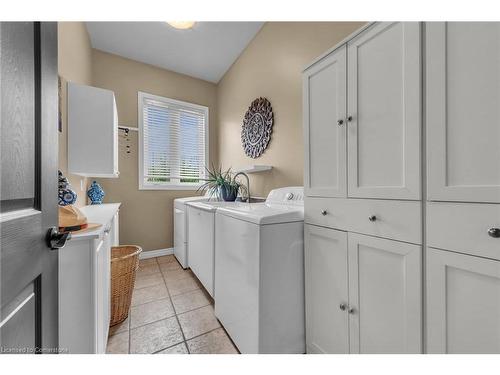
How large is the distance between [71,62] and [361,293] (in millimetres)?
2791

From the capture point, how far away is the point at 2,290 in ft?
1.27

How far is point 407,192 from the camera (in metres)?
0.77

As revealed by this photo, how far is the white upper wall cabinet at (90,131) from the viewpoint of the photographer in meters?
1.76

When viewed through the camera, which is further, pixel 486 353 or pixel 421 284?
pixel 421 284

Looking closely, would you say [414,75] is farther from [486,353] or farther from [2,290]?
[2,290]

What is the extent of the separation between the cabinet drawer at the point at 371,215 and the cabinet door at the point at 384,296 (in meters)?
0.04

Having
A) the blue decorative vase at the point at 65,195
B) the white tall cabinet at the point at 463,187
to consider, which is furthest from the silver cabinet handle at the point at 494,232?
the blue decorative vase at the point at 65,195

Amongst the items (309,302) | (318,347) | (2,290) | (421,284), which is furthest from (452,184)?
(2,290)

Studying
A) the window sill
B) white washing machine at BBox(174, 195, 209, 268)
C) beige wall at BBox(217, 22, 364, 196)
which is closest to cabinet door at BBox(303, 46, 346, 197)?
beige wall at BBox(217, 22, 364, 196)

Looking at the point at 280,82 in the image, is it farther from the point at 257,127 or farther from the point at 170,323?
the point at 170,323

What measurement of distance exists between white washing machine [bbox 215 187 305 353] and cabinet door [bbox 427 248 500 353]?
59cm

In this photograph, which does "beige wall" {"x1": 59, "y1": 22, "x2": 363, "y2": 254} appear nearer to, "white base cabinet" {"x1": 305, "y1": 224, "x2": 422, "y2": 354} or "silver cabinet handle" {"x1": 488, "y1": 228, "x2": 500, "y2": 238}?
"white base cabinet" {"x1": 305, "y1": 224, "x2": 422, "y2": 354}

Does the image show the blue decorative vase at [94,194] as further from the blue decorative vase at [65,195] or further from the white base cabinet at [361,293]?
the white base cabinet at [361,293]

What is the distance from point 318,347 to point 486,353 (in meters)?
0.71
